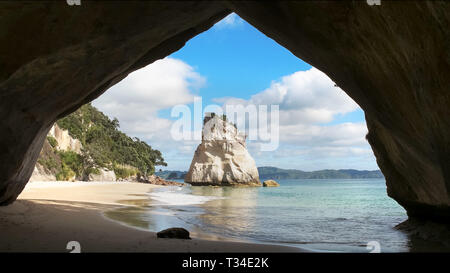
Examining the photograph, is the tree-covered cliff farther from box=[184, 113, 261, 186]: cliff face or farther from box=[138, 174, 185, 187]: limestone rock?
box=[184, 113, 261, 186]: cliff face

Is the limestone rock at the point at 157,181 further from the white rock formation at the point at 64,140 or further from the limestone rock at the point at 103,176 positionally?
the white rock formation at the point at 64,140

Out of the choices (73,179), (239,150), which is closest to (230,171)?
(239,150)

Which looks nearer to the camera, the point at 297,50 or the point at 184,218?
the point at 297,50

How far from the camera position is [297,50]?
23.6 feet

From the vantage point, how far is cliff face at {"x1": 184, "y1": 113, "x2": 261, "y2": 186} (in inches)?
2477

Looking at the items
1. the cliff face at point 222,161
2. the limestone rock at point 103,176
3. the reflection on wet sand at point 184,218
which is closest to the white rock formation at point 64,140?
the limestone rock at point 103,176

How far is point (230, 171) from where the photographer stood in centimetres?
6291

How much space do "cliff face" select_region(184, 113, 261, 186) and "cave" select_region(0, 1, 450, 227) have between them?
54.8m

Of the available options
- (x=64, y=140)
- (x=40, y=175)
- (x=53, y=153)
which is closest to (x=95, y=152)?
(x=64, y=140)

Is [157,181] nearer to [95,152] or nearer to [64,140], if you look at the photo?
[95,152]

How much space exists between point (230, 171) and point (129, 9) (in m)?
58.1

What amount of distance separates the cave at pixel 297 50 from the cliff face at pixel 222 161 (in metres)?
54.8

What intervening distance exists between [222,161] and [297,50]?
5764 cm

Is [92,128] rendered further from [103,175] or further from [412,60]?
[412,60]
